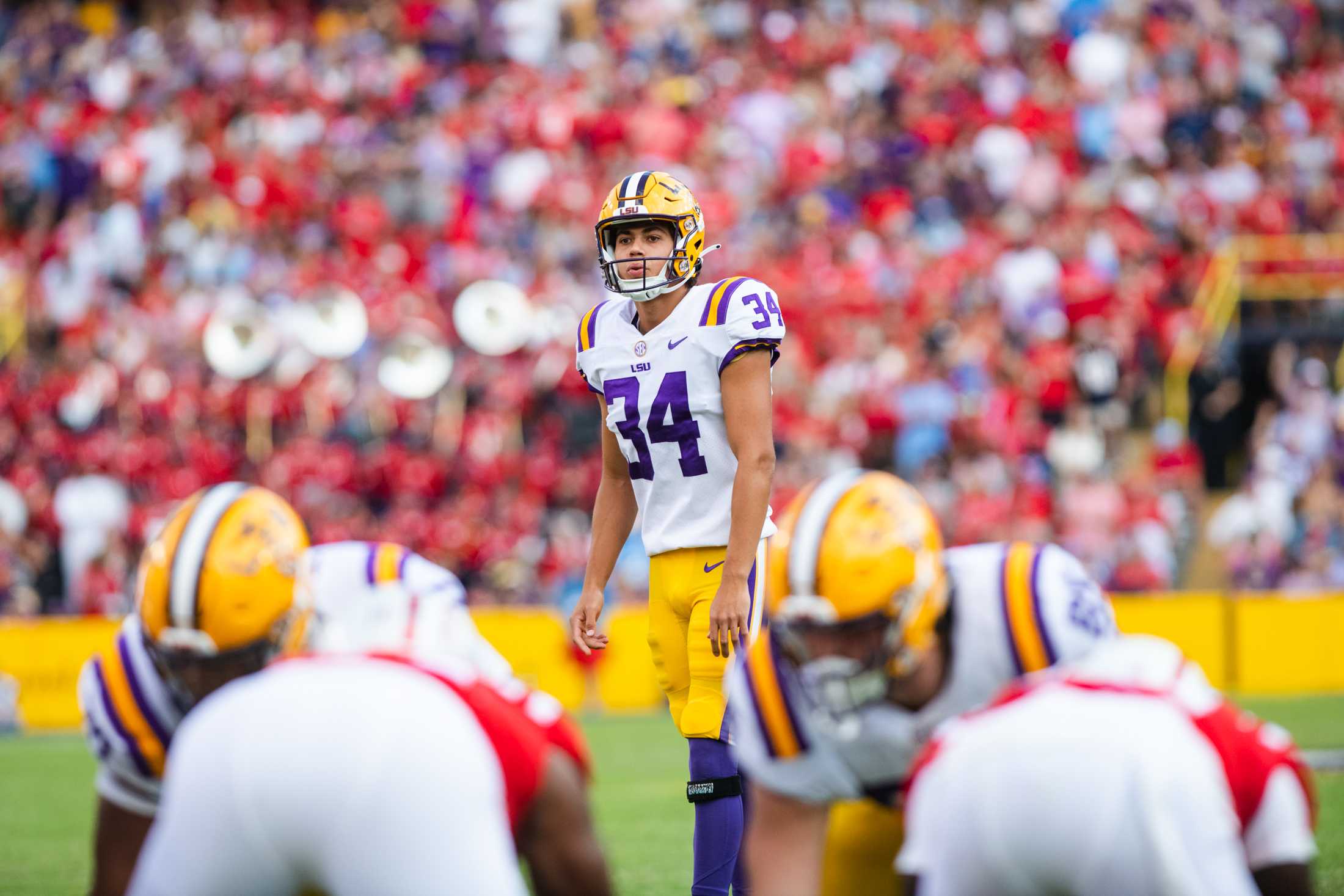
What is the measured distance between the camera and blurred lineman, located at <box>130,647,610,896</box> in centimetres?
251

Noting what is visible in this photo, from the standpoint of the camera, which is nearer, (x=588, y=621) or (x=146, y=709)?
(x=146, y=709)

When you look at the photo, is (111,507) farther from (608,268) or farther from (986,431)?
(608,268)

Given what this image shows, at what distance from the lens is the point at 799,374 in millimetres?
14828

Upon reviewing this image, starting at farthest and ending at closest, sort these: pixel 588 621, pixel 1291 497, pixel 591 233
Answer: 1. pixel 591 233
2. pixel 1291 497
3. pixel 588 621

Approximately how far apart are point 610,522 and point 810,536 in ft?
6.83

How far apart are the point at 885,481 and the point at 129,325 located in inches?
569

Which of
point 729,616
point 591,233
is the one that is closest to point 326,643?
point 729,616

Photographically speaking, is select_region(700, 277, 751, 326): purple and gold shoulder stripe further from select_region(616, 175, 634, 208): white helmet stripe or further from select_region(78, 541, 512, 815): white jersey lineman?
select_region(78, 541, 512, 815): white jersey lineman

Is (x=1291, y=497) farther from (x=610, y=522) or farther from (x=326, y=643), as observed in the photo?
(x=326, y=643)

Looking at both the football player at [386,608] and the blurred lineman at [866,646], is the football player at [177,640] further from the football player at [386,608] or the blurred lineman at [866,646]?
the blurred lineman at [866,646]

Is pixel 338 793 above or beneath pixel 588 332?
beneath

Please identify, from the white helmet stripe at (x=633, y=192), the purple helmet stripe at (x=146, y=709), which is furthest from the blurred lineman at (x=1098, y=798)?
the white helmet stripe at (x=633, y=192)

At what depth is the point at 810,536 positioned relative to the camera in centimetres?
301

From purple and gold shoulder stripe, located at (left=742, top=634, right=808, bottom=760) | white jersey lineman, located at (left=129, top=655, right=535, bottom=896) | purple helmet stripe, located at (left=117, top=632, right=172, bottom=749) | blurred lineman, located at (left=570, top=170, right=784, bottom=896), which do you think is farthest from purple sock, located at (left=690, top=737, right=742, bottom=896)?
white jersey lineman, located at (left=129, top=655, right=535, bottom=896)
